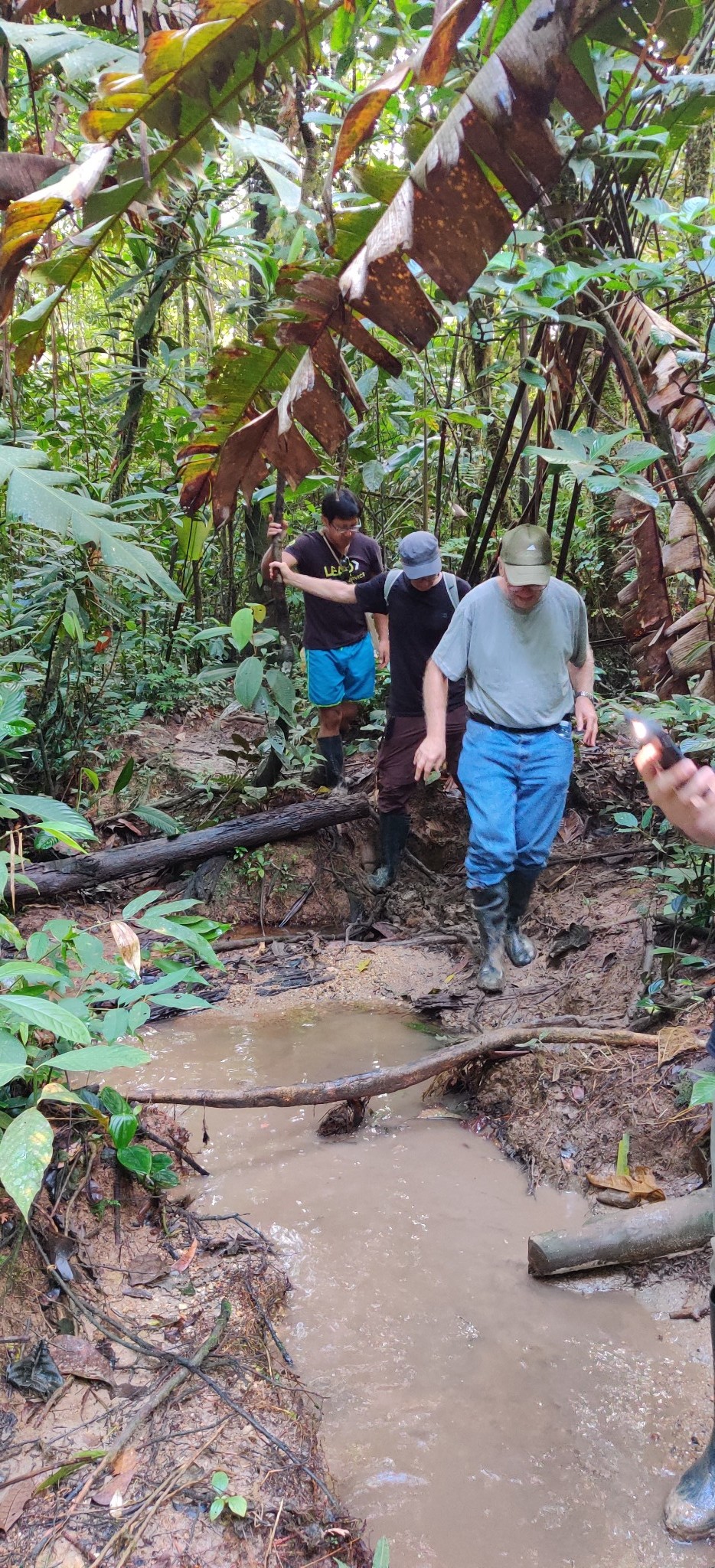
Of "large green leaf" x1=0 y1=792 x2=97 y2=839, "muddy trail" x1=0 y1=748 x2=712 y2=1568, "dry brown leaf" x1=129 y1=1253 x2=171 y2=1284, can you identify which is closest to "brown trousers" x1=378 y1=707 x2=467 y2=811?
"muddy trail" x1=0 y1=748 x2=712 y2=1568

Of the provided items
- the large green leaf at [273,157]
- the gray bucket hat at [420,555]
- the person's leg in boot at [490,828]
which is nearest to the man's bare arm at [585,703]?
the person's leg in boot at [490,828]

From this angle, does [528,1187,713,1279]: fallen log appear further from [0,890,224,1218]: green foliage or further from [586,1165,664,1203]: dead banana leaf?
[0,890,224,1218]: green foliage

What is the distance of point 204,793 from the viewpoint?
6.08 m

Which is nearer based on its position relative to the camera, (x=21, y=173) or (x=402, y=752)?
(x=21, y=173)

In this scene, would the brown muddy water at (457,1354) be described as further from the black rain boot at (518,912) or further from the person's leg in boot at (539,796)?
Result: the person's leg in boot at (539,796)

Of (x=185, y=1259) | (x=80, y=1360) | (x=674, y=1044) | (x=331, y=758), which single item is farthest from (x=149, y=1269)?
(x=331, y=758)

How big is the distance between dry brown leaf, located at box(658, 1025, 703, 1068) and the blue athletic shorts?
3.27 metres

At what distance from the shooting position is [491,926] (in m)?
4.55

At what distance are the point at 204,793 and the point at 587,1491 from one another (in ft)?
14.9

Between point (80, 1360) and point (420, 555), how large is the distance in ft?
12.8

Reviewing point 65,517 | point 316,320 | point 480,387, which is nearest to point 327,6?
point 316,320

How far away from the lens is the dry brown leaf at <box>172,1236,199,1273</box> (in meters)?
2.49

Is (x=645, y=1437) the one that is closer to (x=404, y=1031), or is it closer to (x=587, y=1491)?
(x=587, y=1491)

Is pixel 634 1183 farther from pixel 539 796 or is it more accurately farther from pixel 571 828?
pixel 571 828
